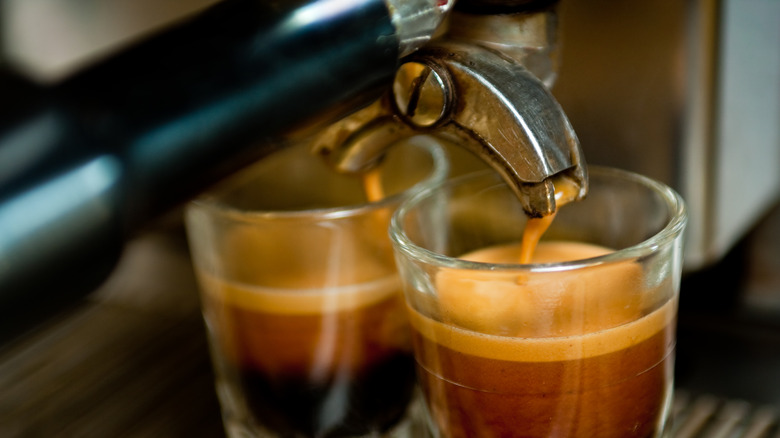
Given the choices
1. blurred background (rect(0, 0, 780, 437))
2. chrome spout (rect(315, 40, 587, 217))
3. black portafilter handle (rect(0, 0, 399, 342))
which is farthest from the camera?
Answer: blurred background (rect(0, 0, 780, 437))

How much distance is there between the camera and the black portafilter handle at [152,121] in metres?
0.21

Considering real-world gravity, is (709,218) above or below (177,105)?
below

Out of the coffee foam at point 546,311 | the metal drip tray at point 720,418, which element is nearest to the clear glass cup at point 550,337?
the coffee foam at point 546,311

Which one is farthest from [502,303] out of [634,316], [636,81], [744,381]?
[744,381]

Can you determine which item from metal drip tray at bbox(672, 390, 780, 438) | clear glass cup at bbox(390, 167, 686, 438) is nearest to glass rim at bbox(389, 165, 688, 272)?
clear glass cup at bbox(390, 167, 686, 438)

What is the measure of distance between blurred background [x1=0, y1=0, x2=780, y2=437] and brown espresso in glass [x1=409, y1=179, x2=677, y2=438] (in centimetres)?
11

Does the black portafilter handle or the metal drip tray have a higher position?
the black portafilter handle

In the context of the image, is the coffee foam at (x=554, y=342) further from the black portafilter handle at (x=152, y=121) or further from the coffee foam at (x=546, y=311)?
the black portafilter handle at (x=152, y=121)

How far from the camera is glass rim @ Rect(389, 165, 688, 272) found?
324mm

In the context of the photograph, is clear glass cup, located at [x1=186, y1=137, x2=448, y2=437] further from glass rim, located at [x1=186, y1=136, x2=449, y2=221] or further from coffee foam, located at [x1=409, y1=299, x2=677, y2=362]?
coffee foam, located at [x1=409, y1=299, x2=677, y2=362]

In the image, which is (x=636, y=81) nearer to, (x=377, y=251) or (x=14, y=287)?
(x=377, y=251)

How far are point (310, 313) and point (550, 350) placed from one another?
0.16 metres

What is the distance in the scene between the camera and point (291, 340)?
0.46 meters

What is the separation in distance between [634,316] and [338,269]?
162mm
